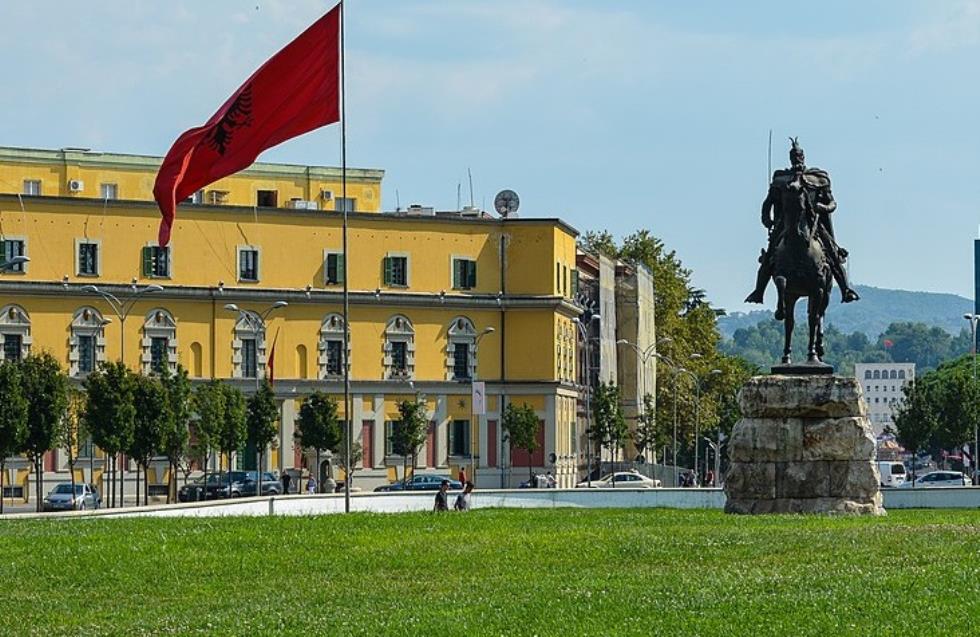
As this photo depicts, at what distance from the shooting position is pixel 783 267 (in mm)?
39156

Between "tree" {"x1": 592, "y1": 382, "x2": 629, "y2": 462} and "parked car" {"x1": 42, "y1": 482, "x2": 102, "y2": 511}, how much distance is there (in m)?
33.4

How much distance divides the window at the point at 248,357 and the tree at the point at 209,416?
14.6m

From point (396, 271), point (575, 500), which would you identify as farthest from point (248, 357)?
point (575, 500)

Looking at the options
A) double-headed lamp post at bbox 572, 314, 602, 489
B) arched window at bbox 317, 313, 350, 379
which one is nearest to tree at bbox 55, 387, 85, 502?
arched window at bbox 317, 313, 350, 379

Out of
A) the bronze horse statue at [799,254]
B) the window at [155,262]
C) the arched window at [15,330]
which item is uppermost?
the window at [155,262]

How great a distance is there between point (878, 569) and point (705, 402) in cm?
11008

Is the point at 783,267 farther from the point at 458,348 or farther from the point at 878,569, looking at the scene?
the point at 458,348

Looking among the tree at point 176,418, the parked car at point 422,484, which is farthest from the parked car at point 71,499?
the parked car at point 422,484

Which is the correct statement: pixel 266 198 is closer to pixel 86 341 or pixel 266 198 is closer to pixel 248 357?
pixel 248 357

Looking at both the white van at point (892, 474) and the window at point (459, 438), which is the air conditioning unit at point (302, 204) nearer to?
the window at point (459, 438)

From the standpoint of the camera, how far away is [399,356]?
346ft

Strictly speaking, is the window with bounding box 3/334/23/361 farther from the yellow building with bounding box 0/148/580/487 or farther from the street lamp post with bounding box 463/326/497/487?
the street lamp post with bounding box 463/326/497/487

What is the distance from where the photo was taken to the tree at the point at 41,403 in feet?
242

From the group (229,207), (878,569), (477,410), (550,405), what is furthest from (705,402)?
(878,569)
